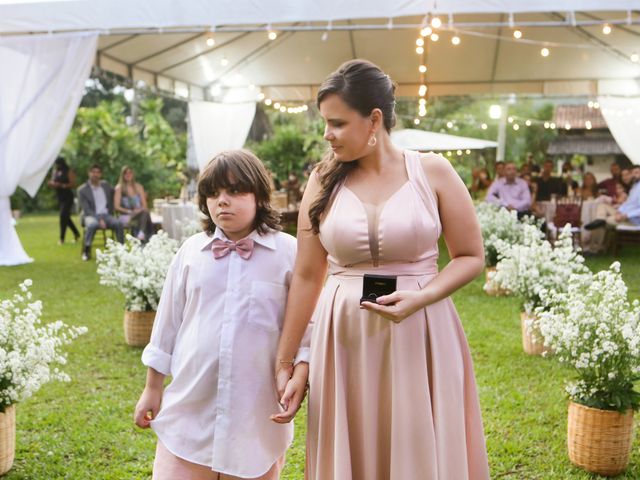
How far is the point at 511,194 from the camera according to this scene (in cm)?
1230

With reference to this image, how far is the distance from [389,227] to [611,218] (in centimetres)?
1166

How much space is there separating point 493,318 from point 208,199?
5571 mm

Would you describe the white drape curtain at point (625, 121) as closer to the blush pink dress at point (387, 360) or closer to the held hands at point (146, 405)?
the blush pink dress at point (387, 360)

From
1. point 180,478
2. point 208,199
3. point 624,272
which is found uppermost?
point 208,199

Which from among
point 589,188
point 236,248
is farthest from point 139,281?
point 589,188

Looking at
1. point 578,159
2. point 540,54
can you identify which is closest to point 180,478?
point 540,54

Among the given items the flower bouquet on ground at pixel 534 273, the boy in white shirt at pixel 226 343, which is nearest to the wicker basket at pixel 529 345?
the flower bouquet on ground at pixel 534 273

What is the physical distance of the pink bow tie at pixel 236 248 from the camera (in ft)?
7.59

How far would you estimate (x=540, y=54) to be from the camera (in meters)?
15.4

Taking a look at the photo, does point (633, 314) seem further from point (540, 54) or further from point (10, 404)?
point (540, 54)

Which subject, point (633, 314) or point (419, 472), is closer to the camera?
point (419, 472)

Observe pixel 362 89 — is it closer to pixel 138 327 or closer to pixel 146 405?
pixel 146 405

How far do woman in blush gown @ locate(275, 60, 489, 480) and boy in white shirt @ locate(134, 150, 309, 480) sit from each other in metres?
0.09

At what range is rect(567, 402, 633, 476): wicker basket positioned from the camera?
373 cm
